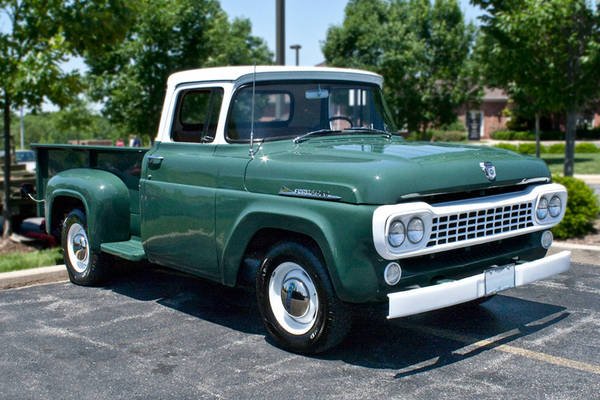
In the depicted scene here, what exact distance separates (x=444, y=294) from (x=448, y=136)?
44.1 m

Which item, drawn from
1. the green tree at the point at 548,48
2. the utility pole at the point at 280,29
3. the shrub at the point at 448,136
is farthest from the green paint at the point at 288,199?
the shrub at the point at 448,136

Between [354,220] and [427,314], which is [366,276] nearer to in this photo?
[354,220]

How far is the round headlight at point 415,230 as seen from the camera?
4281 mm

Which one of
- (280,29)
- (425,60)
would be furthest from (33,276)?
(425,60)

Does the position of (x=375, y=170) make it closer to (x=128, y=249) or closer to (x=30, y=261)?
(x=128, y=249)

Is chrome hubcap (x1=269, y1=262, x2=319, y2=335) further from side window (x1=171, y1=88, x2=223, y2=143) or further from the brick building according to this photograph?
the brick building

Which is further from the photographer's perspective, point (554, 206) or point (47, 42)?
point (47, 42)

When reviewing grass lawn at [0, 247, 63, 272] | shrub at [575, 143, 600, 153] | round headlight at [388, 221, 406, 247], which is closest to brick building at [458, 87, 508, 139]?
shrub at [575, 143, 600, 153]

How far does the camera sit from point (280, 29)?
11039 mm

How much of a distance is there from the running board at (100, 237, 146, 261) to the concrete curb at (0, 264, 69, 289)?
48.2 inches

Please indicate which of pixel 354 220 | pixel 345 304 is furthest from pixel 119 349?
pixel 354 220

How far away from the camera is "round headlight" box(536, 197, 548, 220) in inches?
206

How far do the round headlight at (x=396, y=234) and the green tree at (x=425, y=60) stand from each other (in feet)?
79.0

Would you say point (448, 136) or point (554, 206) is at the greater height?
point (448, 136)
